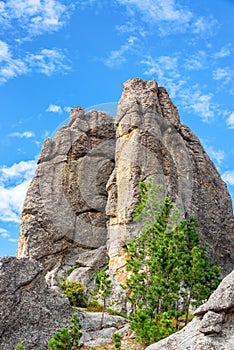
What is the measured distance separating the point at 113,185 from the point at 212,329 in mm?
22001

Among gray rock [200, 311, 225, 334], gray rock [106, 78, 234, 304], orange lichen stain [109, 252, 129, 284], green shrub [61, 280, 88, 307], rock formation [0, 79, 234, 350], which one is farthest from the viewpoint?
rock formation [0, 79, 234, 350]

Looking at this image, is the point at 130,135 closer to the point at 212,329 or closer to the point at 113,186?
the point at 113,186

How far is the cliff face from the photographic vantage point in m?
29.8

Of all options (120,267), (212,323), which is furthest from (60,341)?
(120,267)

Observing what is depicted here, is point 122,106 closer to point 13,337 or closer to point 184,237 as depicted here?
point 184,237

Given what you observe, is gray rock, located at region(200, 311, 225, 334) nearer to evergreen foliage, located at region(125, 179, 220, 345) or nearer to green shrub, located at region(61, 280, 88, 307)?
evergreen foliage, located at region(125, 179, 220, 345)

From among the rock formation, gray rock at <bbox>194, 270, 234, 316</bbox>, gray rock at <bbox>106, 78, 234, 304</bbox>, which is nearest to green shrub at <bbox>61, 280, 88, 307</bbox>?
the rock formation

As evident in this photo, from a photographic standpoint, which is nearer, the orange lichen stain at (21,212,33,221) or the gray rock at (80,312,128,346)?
the gray rock at (80,312,128,346)

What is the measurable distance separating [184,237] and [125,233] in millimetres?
11115

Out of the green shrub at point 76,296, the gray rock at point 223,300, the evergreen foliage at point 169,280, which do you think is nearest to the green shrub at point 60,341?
the evergreen foliage at point 169,280

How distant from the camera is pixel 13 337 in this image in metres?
15.1

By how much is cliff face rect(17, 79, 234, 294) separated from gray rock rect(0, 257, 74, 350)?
1037 centimetres

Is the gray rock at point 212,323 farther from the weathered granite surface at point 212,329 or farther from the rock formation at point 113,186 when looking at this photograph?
the rock formation at point 113,186

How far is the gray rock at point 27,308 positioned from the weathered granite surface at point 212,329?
6161 mm
